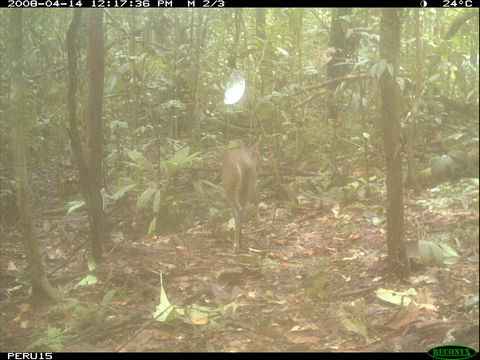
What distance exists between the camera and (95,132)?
15.6 feet

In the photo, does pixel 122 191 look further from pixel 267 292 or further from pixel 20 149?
pixel 267 292

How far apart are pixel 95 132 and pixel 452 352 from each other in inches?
136

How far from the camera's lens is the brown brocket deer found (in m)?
5.23

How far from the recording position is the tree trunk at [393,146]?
3465mm

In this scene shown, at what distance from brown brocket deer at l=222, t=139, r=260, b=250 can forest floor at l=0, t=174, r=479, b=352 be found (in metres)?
0.33

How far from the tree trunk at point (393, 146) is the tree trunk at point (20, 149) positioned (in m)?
2.60

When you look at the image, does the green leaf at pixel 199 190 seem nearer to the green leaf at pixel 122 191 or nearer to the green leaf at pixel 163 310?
the green leaf at pixel 122 191

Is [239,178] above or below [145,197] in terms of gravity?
above

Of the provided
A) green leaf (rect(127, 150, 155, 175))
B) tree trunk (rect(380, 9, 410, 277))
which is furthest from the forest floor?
green leaf (rect(127, 150, 155, 175))

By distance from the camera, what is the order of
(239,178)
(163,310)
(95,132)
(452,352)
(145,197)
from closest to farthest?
(452,352), (163,310), (95,132), (239,178), (145,197)

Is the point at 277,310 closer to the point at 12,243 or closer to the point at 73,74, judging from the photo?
the point at 73,74

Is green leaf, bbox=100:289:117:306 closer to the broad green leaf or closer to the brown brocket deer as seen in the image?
the brown brocket deer

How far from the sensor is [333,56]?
14.3 feet

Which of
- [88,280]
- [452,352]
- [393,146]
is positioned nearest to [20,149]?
[88,280]
